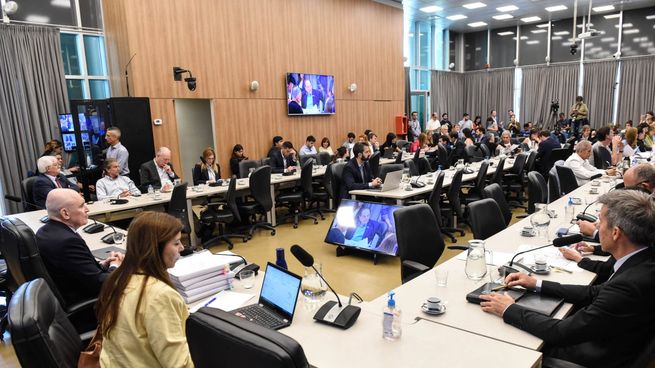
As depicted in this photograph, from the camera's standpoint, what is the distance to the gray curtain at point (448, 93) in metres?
15.4

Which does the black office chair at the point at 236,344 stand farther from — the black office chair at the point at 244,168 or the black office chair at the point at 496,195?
the black office chair at the point at 244,168

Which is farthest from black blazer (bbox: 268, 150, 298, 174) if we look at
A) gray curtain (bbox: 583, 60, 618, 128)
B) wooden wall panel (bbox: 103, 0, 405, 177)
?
gray curtain (bbox: 583, 60, 618, 128)

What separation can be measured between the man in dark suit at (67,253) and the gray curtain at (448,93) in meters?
14.2

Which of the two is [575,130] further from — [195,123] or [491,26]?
[195,123]

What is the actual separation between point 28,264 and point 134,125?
5.16 m

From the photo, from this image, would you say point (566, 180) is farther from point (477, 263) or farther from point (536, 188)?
point (477, 263)

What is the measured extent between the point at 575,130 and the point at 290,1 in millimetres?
9740

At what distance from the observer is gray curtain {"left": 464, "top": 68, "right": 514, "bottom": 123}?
15819mm

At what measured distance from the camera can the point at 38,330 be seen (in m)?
1.35

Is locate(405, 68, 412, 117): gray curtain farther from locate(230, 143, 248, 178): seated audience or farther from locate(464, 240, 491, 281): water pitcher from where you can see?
locate(464, 240, 491, 281): water pitcher

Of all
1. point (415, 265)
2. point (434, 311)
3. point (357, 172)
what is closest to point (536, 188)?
point (357, 172)

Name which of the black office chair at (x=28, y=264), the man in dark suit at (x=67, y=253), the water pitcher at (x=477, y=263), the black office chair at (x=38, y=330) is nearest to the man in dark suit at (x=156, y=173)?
the black office chair at (x=28, y=264)

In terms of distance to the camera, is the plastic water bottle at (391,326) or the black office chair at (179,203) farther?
the black office chair at (179,203)

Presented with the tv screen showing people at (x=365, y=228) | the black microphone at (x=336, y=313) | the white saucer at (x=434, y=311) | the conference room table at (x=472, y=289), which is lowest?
the tv screen showing people at (x=365, y=228)
